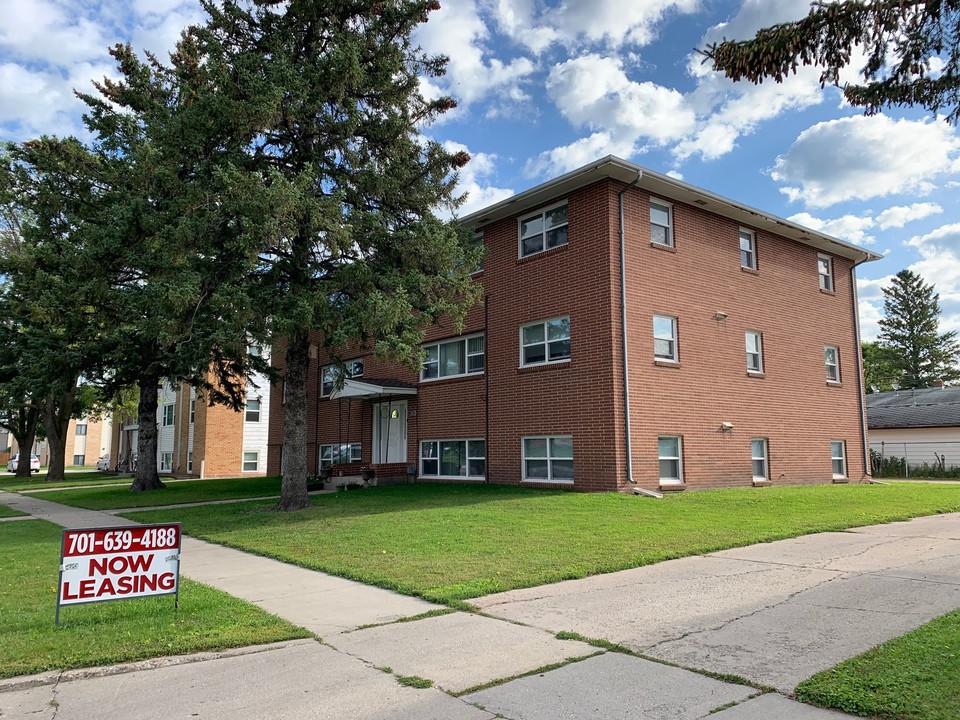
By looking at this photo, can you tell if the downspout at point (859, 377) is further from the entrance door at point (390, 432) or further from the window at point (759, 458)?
the entrance door at point (390, 432)

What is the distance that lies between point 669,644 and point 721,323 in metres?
15.3

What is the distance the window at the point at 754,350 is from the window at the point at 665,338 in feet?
11.3

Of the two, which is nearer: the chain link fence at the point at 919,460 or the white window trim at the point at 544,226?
the white window trim at the point at 544,226

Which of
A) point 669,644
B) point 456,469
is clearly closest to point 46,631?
point 669,644

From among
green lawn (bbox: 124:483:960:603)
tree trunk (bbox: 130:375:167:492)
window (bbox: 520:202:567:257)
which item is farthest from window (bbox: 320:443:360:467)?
window (bbox: 520:202:567:257)

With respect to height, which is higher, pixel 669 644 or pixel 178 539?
pixel 178 539

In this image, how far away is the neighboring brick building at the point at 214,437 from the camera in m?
40.1

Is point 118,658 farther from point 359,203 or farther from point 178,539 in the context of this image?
point 359,203

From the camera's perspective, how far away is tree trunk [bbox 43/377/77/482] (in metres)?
36.1

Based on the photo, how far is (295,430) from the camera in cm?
1551

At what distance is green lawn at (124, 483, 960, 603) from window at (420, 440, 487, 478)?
7.13ft

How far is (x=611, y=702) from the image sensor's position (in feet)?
14.4

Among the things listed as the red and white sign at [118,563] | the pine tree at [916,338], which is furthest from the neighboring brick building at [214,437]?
the pine tree at [916,338]

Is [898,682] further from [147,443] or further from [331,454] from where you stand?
[147,443]
